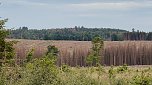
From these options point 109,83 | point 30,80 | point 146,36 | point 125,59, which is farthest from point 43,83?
point 146,36

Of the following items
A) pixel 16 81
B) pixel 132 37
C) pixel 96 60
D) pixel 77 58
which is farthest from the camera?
pixel 132 37

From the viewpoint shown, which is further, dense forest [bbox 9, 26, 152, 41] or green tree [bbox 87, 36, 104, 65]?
dense forest [bbox 9, 26, 152, 41]

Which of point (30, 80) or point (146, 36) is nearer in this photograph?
point (30, 80)

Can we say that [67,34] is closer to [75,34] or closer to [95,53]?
[75,34]

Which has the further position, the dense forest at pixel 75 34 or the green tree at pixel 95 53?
the dense forest at pixel 75 34

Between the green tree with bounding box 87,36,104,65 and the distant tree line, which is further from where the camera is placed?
the distant tree line

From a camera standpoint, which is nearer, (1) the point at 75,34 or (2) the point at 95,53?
(2) the point at 95,53

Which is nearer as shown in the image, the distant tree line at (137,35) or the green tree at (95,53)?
the green tree at (95,53)

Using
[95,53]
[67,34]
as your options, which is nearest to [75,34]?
[67,34]

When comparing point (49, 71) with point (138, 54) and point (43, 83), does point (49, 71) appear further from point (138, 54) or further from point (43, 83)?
point (138, 54)

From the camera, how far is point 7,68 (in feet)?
38.6

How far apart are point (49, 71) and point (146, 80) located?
4122 millimetres

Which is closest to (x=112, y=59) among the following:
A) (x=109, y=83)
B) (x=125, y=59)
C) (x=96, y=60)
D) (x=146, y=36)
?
(x=125, y=59)

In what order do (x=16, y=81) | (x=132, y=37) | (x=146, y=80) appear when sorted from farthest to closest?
(x=132, y=37) → (x=146, y=80) → (x=16, y=81)
